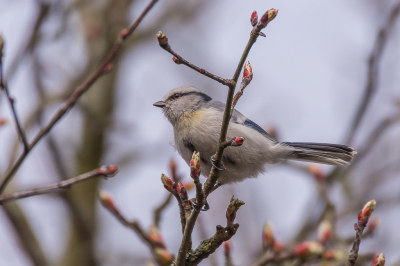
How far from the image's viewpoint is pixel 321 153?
131 inches

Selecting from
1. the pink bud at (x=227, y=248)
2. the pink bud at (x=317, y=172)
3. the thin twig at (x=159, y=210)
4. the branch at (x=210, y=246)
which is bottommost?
the branch at (x=210, y=246)

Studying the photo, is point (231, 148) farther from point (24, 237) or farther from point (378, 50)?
point (24, 237)

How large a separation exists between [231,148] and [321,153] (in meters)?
0.81

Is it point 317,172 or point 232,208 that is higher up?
point 317,172

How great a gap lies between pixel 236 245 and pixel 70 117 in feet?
9.47

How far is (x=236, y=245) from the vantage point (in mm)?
5797

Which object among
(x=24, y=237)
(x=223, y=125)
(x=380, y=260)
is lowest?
(x=380, y=260)

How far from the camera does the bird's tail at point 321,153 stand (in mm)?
3211

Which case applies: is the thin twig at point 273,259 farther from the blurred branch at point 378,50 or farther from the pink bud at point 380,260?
the blurred branch at point 378,50

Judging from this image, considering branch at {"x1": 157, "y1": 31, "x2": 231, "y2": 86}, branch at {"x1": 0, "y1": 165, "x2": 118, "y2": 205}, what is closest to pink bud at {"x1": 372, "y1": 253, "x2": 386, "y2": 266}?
branch at {"x1": 157, "y1": 31, "x2": 231, "y2": 86}

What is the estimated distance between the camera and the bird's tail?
10.5 feet

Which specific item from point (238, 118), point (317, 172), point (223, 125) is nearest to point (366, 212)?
point (223, 125)

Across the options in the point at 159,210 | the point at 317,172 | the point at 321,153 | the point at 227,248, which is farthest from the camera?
the point at 317,172

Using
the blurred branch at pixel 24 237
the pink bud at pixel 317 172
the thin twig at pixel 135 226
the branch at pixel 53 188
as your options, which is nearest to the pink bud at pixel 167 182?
the branch at pixel 53 188
